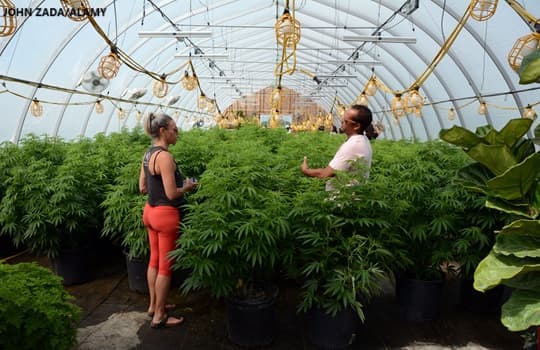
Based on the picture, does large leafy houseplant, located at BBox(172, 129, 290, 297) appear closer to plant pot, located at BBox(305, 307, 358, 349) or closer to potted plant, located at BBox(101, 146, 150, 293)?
plant pot, located at BBox(305, 307, 358, 349)

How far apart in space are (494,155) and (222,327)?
2179mm

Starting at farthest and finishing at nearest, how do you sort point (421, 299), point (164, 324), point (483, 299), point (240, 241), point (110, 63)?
1. point (110, 63)
2. point (483, 299)
3. point (421, 299)
4. point (164, 324)
5. point (240, 241)

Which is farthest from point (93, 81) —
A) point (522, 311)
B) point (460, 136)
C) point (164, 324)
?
point (522, 311)

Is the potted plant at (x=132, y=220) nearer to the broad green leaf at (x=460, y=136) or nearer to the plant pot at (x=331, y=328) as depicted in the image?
the plant pot at (x=331, y=328)

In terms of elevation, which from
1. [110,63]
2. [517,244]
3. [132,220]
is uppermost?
[110,63]

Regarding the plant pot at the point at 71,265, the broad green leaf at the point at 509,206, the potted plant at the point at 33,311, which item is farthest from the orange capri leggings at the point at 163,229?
the broad green leaf at the point at 509,206

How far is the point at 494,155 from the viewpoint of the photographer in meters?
2.09

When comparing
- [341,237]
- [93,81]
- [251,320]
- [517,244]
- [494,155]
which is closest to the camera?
[517,244]

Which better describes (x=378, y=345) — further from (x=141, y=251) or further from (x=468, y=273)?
(x=141, y=251)

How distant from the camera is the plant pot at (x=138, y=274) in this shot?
3445mm

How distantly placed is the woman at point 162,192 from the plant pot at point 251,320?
1.81ft

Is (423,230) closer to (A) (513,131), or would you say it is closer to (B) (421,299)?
(B) (421,299)

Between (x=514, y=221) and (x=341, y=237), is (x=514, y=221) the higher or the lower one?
the higher one

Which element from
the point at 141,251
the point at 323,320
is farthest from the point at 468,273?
the point at 141,251
